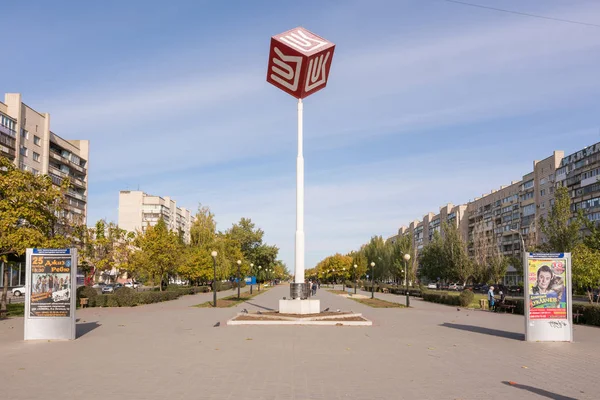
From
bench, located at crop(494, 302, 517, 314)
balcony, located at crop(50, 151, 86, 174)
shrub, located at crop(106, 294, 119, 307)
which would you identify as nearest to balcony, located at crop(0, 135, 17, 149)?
balcony, located at crop(50, 151, 86, 174)

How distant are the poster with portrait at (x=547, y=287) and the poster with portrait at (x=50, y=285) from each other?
43.3 feet

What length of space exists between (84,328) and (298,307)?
8.19 m

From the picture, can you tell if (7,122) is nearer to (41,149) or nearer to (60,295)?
(41,149)

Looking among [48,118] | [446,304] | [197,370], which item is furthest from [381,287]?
[197,370]

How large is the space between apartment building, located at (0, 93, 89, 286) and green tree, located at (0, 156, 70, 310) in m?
27.5

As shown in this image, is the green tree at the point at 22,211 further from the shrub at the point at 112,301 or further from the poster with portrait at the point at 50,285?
the shrub at the point at 112,301

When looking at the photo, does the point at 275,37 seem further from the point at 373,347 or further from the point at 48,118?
the point at 48,118

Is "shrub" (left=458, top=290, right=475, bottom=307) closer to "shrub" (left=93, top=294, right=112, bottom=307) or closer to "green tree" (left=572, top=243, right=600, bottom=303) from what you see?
"green tree" (left=572, top=243, right=600, bottom=303)

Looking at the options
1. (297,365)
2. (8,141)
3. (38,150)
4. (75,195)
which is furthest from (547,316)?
(75,195)

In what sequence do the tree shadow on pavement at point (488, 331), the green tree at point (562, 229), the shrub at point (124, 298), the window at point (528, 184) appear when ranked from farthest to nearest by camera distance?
the window at point (528, 184), the green tree at point (562, 229), the shrub at point (124, 298), the tree shadow on pavement at point (488, 331)

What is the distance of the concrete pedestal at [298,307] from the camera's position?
22266mm

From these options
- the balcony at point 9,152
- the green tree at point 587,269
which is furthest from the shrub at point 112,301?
the balcony at point 9,152

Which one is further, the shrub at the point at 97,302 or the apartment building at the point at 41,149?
the apartment building at the point at 41,149

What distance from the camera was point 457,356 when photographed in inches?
494
